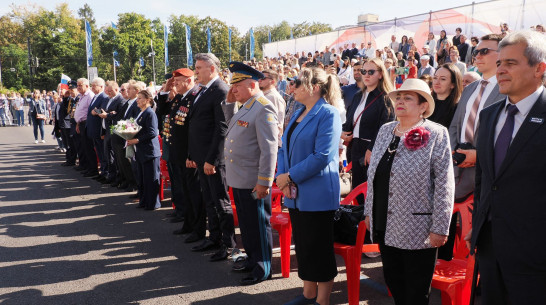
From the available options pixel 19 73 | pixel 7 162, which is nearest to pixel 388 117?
pixel 7 162

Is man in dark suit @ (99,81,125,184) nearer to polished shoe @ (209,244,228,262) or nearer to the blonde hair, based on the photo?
polished shoe @ (209,244,228,262)

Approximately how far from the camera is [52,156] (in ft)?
44.0

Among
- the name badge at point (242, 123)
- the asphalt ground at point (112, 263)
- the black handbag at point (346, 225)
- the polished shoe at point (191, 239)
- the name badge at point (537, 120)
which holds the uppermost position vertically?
the name badge at point (537, 120)

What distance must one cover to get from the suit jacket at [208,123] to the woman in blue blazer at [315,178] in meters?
1.48

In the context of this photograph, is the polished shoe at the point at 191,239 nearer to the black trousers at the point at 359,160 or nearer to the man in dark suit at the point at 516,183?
the black trousers at the point at 359,160

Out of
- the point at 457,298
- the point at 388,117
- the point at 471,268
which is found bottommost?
the point at 457,298

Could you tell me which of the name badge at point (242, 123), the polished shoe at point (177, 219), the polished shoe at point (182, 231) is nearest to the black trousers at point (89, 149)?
the polished shoe at point (177, 219)

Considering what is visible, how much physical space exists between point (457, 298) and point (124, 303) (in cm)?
271

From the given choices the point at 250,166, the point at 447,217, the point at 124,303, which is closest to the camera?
the point at 447,217

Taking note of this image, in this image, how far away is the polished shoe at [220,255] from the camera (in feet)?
15.6

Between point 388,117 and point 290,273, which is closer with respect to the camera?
point 290,273

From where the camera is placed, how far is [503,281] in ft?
7.30

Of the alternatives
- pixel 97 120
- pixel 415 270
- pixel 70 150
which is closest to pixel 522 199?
pixel 415 270

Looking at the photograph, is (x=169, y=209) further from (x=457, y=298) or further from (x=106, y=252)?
(x=457, y=298)
